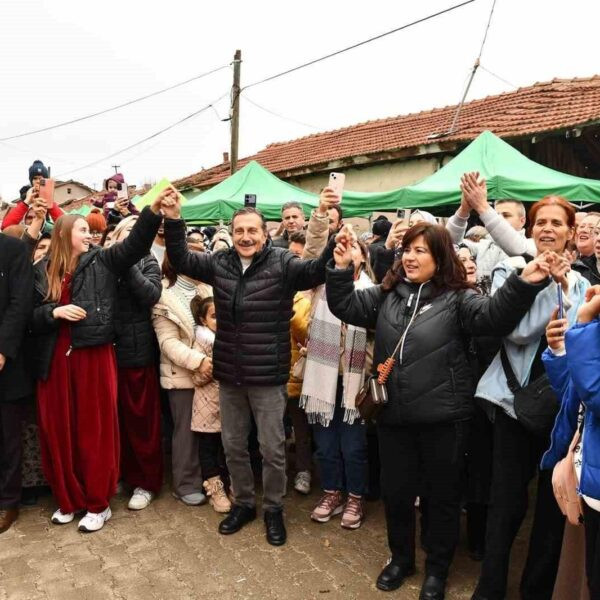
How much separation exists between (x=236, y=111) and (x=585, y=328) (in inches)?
555

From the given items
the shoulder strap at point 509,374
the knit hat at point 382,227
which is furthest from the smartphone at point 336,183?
the knit hat at point 382,227

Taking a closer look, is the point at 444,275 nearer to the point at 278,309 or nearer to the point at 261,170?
the point at 278,309

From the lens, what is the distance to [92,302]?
3.65m

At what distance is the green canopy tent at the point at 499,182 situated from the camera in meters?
6.66

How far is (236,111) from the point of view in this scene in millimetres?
14828

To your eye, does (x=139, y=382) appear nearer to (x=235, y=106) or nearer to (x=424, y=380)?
(x=424, y=380)

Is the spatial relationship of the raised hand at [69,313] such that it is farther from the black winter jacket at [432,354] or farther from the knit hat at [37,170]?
the black winter jacket at [432,354]

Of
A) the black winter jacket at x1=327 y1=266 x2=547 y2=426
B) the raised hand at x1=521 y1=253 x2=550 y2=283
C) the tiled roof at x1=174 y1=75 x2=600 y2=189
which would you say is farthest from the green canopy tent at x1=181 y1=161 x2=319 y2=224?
the raised hand at x1=521 y1=253 x2=550 y2=283

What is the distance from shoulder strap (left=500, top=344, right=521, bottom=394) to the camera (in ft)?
9.00

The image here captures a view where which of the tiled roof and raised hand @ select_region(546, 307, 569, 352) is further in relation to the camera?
the tiled roof

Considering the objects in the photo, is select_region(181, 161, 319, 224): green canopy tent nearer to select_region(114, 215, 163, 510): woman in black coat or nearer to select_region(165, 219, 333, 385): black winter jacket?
select_region(114, 215, 163, 510): woman in black coat

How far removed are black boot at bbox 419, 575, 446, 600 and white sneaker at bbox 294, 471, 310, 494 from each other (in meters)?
1.46

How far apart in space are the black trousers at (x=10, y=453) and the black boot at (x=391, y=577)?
2.45m

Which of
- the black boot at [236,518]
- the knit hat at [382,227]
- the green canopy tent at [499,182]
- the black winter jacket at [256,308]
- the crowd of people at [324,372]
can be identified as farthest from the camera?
the knit hat at [382,227]
